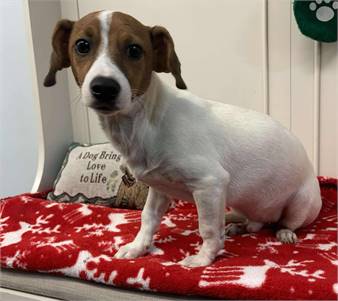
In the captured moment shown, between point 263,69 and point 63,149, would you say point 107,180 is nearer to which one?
point 63,149

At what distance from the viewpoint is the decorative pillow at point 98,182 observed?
163 cm

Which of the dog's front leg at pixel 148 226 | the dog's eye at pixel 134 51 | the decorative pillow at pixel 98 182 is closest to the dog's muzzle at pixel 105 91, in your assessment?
the dog's eye at pixel 134 51

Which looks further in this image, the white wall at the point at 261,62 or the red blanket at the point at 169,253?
the white wall at the point at 261,62

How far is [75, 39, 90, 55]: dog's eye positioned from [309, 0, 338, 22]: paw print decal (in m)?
0.83

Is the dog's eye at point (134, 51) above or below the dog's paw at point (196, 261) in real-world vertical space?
above

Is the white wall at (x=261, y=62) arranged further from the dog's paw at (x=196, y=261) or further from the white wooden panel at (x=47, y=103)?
the dog's paw at (x=196, y=261)

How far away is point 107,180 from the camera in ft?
5.54

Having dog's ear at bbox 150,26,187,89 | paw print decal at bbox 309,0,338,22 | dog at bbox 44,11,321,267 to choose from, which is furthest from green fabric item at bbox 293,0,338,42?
dog's ear at bbox 150,26,187,89

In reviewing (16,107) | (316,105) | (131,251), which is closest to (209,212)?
(131,251)

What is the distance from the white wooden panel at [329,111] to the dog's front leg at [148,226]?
0.67 meters

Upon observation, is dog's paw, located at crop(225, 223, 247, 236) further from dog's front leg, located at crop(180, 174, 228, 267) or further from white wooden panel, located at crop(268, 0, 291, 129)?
white wooden panel, located at crop(268, 0, 291, 129)

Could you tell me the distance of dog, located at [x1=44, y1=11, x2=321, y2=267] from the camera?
978mm

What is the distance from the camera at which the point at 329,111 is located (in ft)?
5.11

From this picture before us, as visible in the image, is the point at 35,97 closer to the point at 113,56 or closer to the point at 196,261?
the point at 113,56
